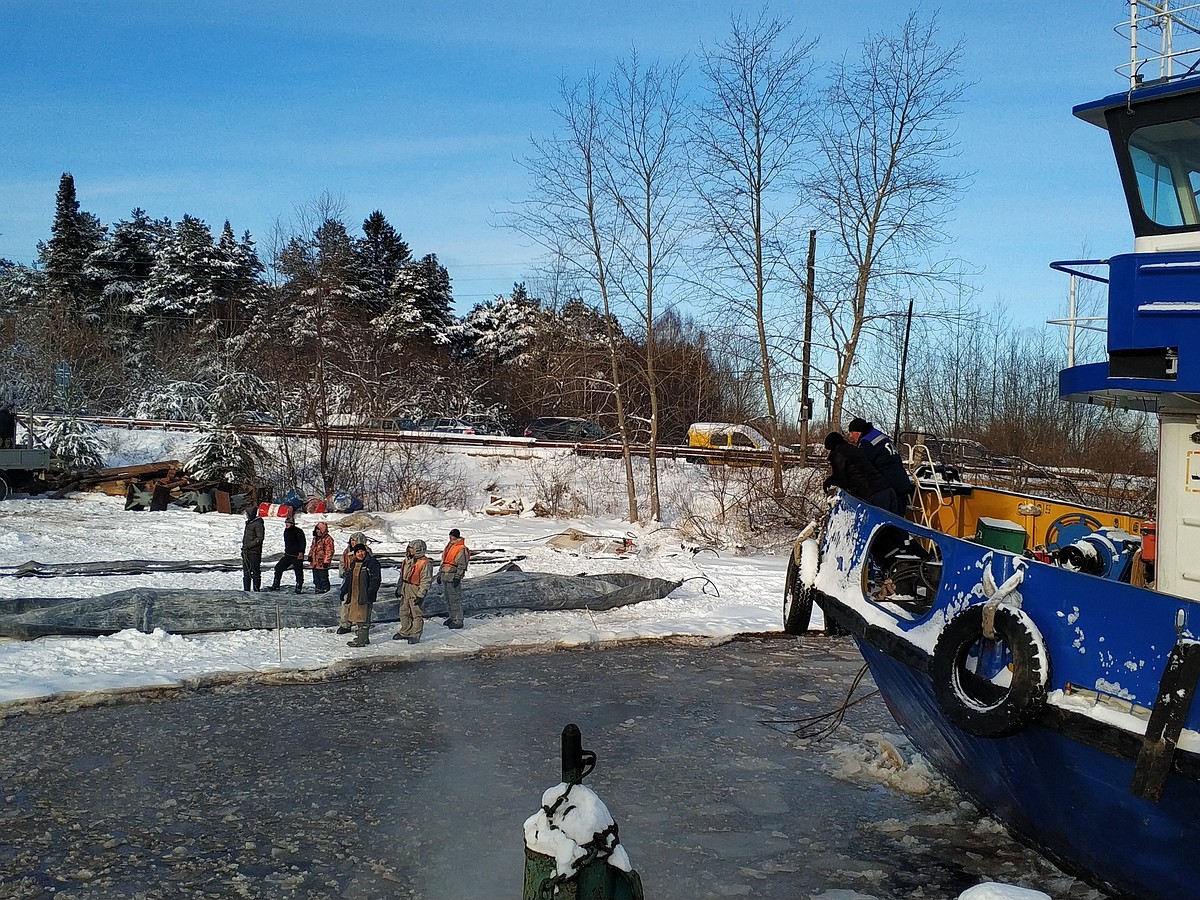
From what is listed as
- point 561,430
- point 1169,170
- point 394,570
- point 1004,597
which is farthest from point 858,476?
point 561,430

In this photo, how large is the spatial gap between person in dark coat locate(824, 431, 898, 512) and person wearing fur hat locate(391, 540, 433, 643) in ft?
18.5

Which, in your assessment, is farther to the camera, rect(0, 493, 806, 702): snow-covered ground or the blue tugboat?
rect(0, 493, 806, 702): snow-covered ground

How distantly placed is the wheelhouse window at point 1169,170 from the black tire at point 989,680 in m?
2.55

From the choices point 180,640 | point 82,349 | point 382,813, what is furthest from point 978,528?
point 82,349

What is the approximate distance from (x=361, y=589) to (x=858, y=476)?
630cm

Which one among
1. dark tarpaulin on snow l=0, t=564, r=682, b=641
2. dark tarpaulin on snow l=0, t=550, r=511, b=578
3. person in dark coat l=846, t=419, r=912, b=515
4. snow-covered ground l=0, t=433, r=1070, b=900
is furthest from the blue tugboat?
dark tarpaulin on snow l=0, t=550, r=511, b=578

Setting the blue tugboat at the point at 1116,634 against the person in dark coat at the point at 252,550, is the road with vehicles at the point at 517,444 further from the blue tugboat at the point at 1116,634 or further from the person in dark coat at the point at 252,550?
the blue tugboat at the point at 1116,634

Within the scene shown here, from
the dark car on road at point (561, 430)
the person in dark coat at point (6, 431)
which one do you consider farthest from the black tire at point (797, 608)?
the dark car on road at point (561, 430)

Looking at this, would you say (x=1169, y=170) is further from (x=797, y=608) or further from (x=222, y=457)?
(x=222, y=457)

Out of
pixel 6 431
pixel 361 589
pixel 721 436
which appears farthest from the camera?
pixel 721 436

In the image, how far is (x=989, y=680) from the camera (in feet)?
17.4

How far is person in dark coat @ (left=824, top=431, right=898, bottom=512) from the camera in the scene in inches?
313

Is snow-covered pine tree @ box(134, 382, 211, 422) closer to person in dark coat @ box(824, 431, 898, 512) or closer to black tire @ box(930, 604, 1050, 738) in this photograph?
person in dark coat @ box(824, 431, 898, 512)

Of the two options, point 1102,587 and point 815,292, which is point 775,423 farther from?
point 1102,587
